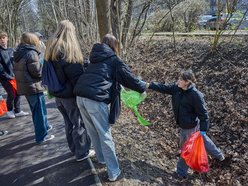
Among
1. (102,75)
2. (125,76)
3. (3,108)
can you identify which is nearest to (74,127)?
(102,75)

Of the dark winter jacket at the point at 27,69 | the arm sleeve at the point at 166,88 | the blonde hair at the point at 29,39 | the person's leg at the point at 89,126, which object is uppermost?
the blonde hair at the point at 29,39

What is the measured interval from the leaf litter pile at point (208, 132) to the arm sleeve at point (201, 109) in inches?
38.1

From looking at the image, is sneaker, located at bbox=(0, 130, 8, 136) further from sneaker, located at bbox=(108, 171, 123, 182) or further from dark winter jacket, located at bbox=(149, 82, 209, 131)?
dark winter jacket, located at bbox=(149, 82, 209, 131)

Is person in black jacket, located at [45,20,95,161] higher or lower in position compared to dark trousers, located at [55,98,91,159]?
higher

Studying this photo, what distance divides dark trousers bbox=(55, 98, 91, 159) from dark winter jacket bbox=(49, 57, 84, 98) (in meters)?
0.13

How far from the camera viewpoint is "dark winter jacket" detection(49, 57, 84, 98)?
12.1 feet

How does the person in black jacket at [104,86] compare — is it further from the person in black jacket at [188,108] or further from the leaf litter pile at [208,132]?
the leaf litter pile at [208,132]

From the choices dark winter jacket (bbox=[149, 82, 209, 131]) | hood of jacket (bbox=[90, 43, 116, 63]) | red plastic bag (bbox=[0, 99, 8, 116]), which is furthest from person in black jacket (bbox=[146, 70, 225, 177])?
red plastic bag (bbox=[0, 99, 8, 116])

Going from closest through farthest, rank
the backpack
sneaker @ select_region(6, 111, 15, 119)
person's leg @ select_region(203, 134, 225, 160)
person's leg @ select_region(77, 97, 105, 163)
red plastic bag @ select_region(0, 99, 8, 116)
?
person's leg @ select_region(77, 97, 105, 163) → the backpack → person's leg @ select_region(203, 134, 225, 160) → red plastic bag @ select_region(0, 99, 8, 116) → sneaker @ select_region(6, 111, 15, 119)

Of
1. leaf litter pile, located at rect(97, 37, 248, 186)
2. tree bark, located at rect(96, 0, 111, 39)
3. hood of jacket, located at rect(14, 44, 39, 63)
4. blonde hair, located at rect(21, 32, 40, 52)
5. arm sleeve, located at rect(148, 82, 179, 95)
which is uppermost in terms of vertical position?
tree bark, located at rect(96, 0, 111, 39)

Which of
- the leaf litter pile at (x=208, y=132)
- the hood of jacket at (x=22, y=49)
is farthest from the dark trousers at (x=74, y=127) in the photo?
the hood of jacket at (x=22, y=49)

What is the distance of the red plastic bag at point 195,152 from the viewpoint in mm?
3980

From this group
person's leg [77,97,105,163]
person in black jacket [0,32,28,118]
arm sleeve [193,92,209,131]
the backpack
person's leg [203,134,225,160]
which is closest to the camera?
person's leg [77,97,105,163]

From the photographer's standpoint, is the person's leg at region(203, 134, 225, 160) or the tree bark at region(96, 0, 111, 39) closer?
the person's leg at region(203, 134, 225, 160)
